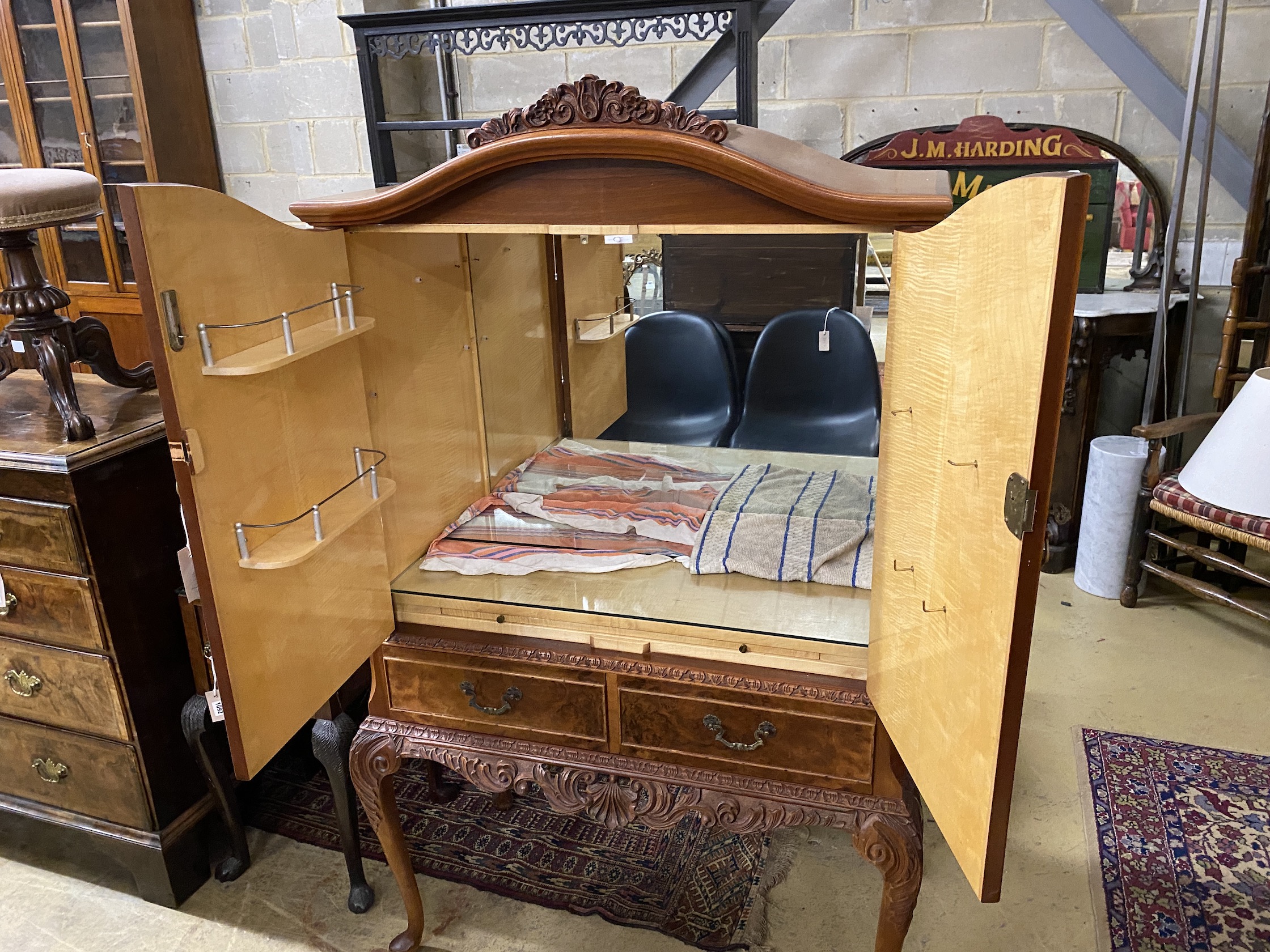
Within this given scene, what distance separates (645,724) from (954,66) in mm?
2632

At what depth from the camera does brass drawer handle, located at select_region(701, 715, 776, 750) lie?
1.26 metres

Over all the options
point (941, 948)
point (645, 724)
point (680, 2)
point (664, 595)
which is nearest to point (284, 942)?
point (645, 724)

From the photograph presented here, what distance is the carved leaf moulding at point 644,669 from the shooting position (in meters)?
1.23

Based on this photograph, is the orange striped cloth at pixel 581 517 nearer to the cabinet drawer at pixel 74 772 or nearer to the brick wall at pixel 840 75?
the cabinet drawer at pixel 74 772

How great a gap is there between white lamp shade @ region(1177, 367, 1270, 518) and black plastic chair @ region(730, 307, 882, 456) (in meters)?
1.17

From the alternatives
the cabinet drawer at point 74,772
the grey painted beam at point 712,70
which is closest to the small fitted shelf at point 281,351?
the cabinet drawer at point 74,772

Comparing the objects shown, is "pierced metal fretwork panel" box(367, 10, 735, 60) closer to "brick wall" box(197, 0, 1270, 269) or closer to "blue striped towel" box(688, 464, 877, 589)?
"brick wall" box(197, 0, 1270, 269)

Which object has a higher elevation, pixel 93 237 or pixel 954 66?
pixel 954 66

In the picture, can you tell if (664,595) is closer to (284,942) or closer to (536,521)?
(536,521)

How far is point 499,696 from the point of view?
54.9 inches

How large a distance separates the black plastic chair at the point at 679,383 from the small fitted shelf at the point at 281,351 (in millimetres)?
541

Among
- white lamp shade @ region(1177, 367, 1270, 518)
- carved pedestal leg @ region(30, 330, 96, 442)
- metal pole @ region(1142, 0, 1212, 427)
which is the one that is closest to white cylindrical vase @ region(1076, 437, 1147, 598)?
metal pole @ region(1142, 0, 1212, 427)

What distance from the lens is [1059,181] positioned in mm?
708

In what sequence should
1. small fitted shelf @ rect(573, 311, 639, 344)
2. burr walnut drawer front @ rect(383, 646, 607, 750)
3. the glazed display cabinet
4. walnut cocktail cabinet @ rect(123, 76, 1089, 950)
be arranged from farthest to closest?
the glazed display cabinet
small fitted shelf @ rect(573, 311, 639, 344)
burr walnut drawer front @ rect(383, 646, 607, 750)
walnut cocktail cabinet @ rect(123, 76, 1089, 950)
